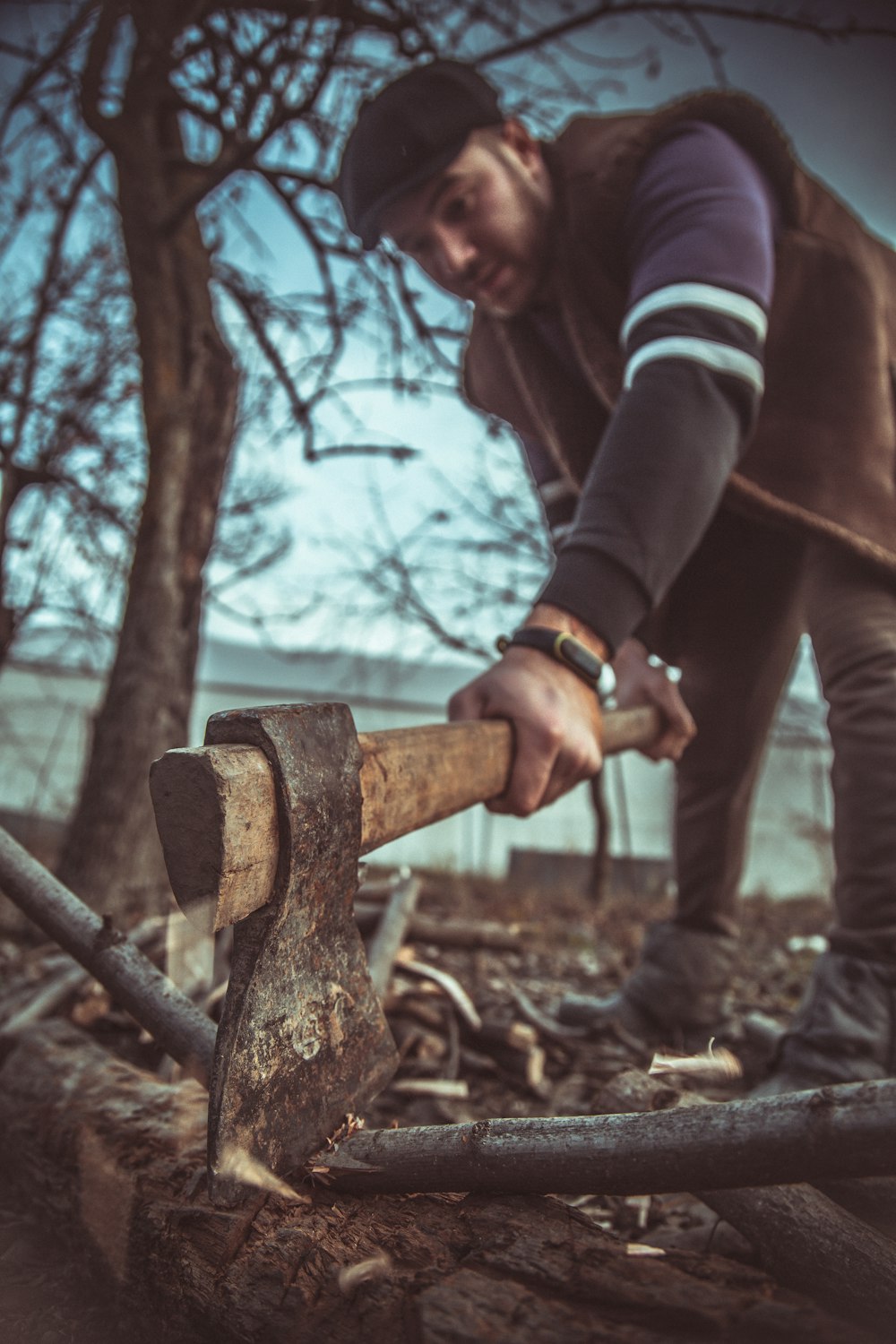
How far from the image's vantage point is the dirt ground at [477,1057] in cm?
99

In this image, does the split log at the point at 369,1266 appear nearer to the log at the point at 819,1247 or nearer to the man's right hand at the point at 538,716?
the log at the point at 819,1247

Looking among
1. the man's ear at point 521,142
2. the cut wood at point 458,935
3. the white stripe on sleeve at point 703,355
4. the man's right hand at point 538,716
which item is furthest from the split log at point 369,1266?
the man's ear at point 521,142

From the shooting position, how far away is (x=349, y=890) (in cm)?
106

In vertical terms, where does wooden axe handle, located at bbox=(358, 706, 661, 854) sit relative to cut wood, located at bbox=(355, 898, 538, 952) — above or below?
above

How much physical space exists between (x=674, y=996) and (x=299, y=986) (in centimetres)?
179

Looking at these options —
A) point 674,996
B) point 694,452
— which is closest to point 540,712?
point 694,452

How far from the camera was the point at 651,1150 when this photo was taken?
693mm

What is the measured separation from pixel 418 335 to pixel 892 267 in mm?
3540

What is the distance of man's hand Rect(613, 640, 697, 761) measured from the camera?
226 cm

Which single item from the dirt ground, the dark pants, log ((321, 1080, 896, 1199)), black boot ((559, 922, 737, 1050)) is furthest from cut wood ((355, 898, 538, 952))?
log ((321, 1080, 896, 1199))

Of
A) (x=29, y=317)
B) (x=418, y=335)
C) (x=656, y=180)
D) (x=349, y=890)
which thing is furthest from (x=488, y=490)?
(x=349, y=890)

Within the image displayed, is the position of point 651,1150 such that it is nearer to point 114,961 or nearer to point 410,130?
point 114,961

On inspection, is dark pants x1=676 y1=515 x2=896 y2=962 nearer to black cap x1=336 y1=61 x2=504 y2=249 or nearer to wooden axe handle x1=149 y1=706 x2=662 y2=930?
wooden axe handle x1=149 y1=706 x2=662 y2=930

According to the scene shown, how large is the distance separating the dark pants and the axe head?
1.18 meters
